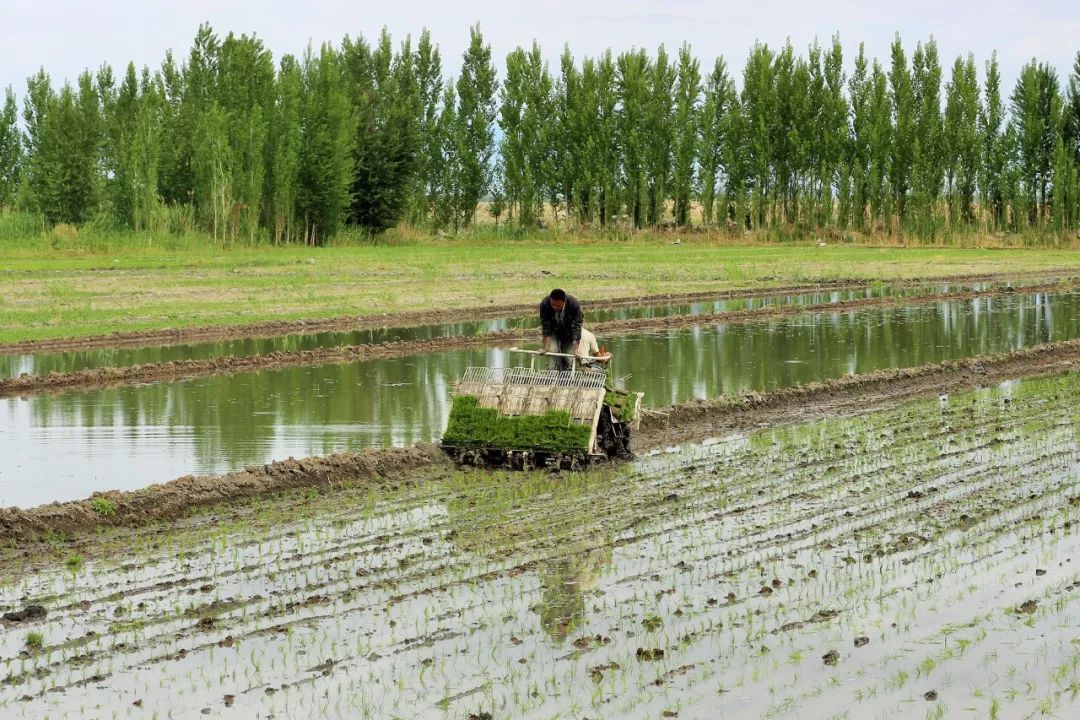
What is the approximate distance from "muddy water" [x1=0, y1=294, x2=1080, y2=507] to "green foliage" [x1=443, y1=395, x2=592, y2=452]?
4.78 ft

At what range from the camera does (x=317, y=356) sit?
2178 centimetres

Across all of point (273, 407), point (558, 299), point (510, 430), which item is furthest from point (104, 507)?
point (273, 407)

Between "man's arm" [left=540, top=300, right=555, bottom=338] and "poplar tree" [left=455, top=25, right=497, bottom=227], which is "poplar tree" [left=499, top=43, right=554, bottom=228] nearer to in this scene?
"poplar tree" [left=455, top=25, right=497, bottom=227]

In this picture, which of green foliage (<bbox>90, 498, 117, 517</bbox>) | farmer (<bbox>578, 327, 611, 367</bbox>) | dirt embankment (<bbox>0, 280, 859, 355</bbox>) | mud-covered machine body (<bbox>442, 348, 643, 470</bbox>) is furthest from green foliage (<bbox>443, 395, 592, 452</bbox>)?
dirt embankment (<bbox>0, 280, 859, 355</bbox>)

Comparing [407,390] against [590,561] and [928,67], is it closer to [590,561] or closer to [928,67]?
[590,561]

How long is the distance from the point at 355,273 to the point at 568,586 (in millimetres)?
31849

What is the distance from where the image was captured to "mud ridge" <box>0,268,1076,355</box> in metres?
23.2

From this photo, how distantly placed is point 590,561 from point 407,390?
30.2 ft

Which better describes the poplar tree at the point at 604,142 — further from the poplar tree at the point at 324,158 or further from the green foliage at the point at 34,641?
the green foliage at the point at 34,641

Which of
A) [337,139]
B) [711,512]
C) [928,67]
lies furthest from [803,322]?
[928,67]

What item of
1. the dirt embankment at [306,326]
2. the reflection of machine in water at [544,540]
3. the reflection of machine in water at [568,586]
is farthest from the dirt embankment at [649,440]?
the dirt embankment at [306,326]

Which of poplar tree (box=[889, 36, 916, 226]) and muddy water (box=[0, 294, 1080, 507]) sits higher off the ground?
poplar tree (box=[889, 36, 916, 226])

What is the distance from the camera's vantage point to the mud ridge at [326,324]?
76.0ft

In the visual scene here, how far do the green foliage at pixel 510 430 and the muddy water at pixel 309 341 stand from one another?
9110 mm
